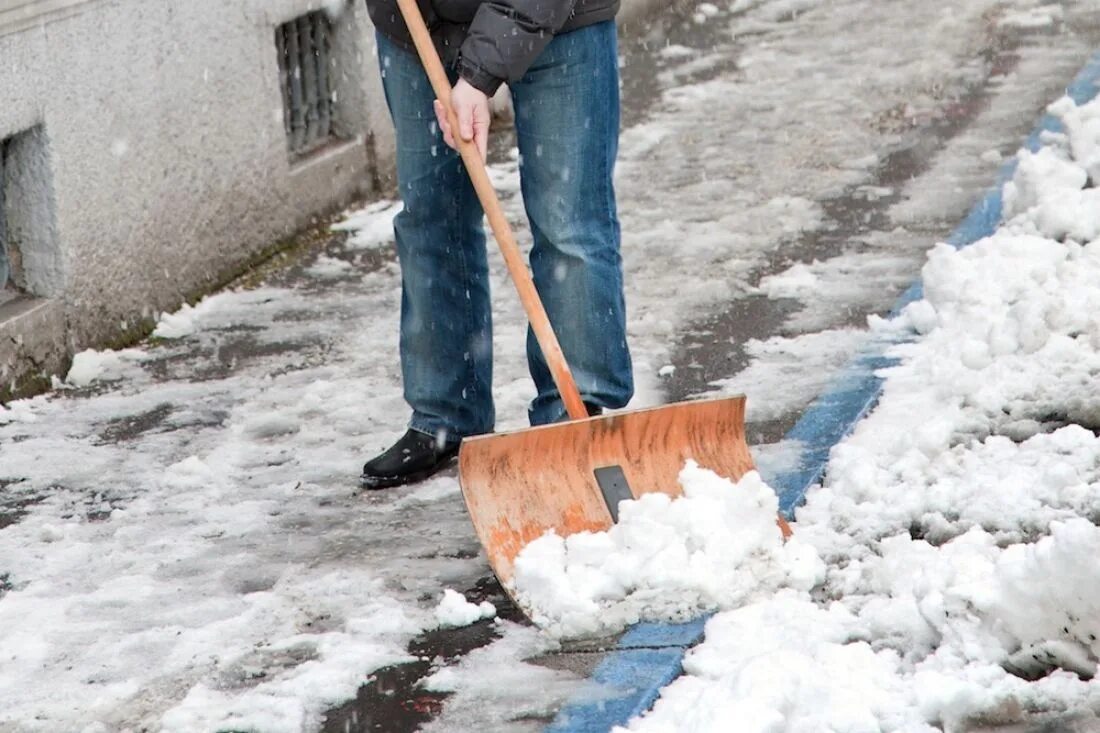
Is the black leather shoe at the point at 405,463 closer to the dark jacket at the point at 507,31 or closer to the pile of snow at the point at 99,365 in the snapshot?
the dark jacket at the point at 507,31

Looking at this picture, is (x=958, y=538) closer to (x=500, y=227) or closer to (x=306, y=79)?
(x=500, y=227)

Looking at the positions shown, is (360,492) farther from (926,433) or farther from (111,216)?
(111,216)

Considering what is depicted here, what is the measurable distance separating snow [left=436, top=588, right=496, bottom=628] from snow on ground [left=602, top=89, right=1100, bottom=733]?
1.28ft

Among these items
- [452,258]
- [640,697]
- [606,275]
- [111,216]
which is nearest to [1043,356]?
[606,275]

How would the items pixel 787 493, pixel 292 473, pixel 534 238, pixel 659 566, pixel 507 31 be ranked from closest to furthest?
1. pixel 659 566
2. pixel 507 31
3. pixel 787 493
4. pixel 534 238
5. pixel 292 473

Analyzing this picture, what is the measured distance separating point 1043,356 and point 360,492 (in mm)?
1894

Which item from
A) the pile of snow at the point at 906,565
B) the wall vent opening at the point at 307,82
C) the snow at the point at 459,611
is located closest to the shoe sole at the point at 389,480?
the snow at the point at 459,611

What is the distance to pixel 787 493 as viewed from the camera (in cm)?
461

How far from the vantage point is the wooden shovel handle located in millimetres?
4340

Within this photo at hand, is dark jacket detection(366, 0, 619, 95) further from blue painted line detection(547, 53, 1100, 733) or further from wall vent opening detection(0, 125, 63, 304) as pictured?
wall vent opening detection(0, 125, 63, 304)

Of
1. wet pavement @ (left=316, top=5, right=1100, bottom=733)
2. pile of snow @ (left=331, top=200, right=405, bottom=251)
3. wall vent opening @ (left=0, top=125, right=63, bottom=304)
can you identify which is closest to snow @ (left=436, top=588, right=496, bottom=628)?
wet pavement @ (left=316, top=5, right=1100, bottom=733)

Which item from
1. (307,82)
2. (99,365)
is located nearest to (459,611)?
(99,365)

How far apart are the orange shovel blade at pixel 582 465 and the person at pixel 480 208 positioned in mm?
558

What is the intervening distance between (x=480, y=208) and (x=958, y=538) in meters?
1.56
